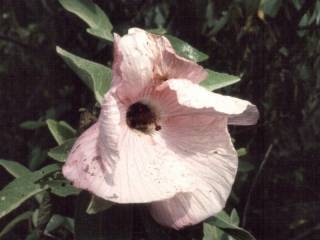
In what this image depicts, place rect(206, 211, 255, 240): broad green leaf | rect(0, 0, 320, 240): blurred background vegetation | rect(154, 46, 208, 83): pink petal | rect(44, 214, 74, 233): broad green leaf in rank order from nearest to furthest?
rect(154, 46, 208, 83): pink petal
rect(206, 211, 255, 240): broad green leaf
rect(44, 214, 74, 233): broad green leaf
rect(0, 0, 320, 240): blurred background vegetation

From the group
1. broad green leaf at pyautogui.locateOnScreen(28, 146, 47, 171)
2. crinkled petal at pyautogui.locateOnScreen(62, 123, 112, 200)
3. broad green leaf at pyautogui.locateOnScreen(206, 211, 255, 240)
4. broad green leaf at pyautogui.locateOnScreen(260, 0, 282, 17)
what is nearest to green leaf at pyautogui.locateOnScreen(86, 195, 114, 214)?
crinkled petal at pyautogui.locateOnScreen(62, 123, 112, 200)

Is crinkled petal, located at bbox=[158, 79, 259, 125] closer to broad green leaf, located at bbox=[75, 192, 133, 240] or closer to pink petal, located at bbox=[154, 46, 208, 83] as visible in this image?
pink petal, located at bbox=[154, 46, 208, 83]

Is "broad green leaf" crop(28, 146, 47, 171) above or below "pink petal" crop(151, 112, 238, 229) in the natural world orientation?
below

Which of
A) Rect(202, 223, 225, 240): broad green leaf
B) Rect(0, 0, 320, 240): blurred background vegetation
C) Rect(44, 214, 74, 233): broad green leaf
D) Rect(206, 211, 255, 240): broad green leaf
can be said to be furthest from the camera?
Rect(0, 0, 320, 240): blurred background vegetation

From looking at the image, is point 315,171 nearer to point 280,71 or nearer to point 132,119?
point 280,71

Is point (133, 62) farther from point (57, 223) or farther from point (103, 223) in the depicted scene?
point (57, 223)

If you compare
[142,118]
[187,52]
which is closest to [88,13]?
[187,52]

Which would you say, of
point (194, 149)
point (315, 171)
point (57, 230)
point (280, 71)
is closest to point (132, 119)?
point (194, 149)

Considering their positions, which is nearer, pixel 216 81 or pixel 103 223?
pixel 103 223
